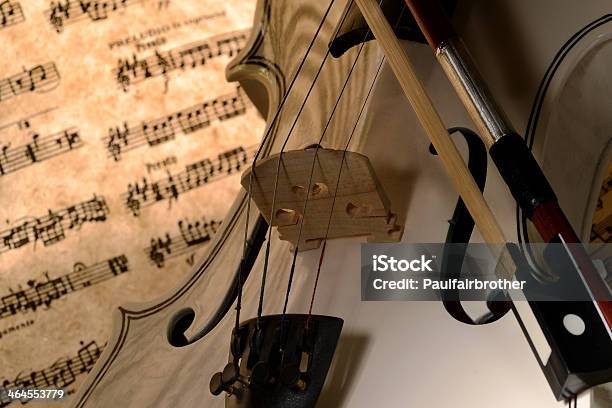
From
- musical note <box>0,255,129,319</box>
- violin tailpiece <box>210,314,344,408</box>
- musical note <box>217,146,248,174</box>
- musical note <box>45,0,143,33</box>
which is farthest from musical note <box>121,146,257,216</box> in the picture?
violin tailpiece <box>210,314,344,408</box>

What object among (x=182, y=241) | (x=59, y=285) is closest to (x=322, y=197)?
(x=182, y=241)

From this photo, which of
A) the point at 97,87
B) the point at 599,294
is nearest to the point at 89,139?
the point at 97,87

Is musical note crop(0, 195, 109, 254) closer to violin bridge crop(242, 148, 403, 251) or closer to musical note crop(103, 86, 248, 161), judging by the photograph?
musical note crop(103, 86, 248, 161)

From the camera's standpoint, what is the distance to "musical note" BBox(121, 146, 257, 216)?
5.29ft

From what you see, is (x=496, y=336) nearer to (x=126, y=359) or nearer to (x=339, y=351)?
(x=339, y=351)

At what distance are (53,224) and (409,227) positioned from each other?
987 millimetres

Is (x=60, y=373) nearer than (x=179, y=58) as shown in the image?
Yes

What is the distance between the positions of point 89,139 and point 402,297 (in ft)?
3.47

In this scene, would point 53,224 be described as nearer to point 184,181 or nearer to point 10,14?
point 184,181

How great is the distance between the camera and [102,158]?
164cm

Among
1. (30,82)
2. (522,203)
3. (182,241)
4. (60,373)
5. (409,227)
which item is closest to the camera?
(522,203)

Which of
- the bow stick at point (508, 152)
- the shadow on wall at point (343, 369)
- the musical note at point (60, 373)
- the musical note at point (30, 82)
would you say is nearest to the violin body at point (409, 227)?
the shadow on wall at point (343, 369)

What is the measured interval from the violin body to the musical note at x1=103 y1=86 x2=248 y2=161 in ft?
1.97

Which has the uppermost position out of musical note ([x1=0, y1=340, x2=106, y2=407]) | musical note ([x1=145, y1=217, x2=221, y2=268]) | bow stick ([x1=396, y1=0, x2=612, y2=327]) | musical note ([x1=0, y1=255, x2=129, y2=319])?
musical note ([x1=145, y1=217, x2=221, y2=268])
